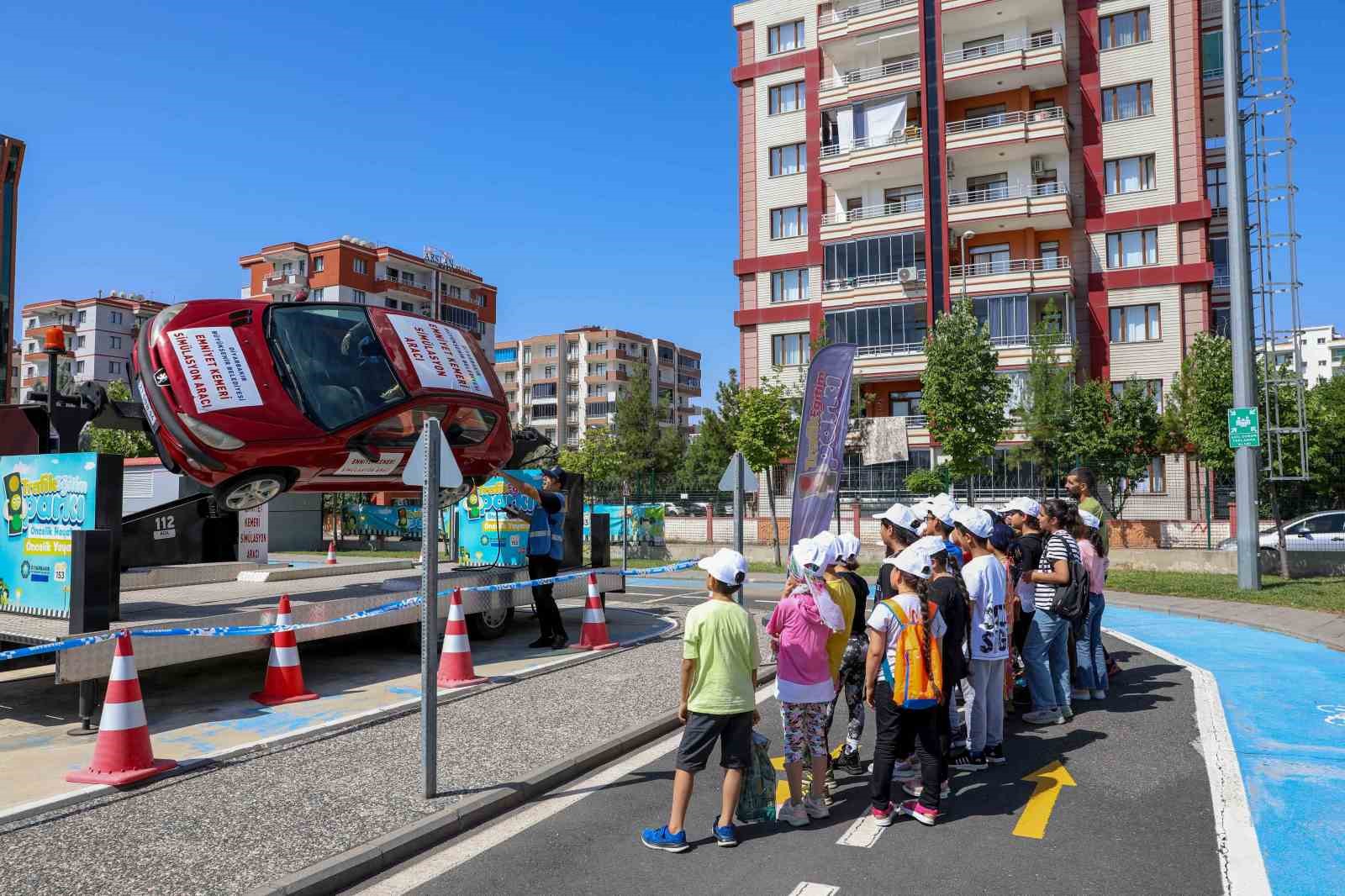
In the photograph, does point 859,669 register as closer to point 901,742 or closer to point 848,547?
point 848,547

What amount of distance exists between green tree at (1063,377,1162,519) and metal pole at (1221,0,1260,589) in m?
11.7

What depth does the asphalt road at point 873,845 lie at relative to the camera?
4.59 m

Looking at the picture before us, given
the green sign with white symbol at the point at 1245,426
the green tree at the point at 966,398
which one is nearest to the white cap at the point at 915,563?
the green sign with white symbol at the point at 1245,426

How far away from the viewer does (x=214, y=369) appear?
29.6 ft

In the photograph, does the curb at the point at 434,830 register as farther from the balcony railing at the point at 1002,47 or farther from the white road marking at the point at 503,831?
the balcony railing at the point at 1002,47

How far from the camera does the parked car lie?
904 inches

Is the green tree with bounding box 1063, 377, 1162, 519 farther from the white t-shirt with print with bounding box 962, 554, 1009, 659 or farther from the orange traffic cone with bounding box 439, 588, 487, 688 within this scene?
the white t-shirt with print with bounding box 962, 554, 1009, 659

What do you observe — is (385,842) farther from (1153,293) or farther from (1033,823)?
(1153,293)

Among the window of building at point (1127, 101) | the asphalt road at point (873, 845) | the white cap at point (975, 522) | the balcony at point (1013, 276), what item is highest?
the window of building at point (1127, 101)

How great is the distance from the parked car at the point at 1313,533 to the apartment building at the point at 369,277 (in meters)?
50.2

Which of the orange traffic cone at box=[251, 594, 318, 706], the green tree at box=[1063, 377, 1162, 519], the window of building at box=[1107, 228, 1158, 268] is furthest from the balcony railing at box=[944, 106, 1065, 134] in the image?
the orange traffic cone at box=[251, 594, 318, 706]

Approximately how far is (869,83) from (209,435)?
35.9 metres

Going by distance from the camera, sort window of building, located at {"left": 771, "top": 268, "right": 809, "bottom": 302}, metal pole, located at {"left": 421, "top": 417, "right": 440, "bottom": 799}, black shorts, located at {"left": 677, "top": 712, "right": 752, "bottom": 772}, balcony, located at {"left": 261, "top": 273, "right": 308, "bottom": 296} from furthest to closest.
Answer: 1. balcony, located at {"left": 261, "top": 273, "right": 308, "bottom": 296}
2. window of building, located at {"left": 771, "top": 268, "right": 809, "bottom": 302}
3. metal pole, located at {"left": 421, "top": 417, "right": 440, "bottom": 799}
4. black shorts, located at {"left": 677, "top": 712, "right": 752, "bottom": 772}

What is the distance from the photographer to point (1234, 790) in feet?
19.6
